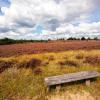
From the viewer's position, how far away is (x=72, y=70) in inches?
345

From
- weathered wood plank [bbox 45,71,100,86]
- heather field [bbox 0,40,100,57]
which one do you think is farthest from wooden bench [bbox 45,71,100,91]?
heather field [bbox 0,40,100,57]

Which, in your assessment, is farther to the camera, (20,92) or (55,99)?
(20,92)

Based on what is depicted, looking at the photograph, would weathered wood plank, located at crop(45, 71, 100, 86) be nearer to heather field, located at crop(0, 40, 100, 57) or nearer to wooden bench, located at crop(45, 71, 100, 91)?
wooden bench, located at crop(45, 71, 100, 91)

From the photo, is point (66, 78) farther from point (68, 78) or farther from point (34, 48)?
point (34, 48)

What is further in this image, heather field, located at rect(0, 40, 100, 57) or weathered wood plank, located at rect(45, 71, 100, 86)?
heather field, located at rect(0, 40, 100, 57)

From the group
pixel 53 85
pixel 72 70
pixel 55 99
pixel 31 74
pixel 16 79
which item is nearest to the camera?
pixel 55 99

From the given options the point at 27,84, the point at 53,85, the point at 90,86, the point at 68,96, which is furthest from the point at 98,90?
the point at 27,84

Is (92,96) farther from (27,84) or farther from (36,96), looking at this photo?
(27,84)

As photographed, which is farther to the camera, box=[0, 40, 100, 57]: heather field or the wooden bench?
box=[0, 40, 100, 57]: heather field

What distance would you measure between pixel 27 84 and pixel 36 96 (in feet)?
3.77

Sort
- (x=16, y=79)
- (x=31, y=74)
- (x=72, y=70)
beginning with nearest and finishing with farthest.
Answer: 1. (x=16, y=79)
2. (x=31, y=74)
3. (x=72, y=70)

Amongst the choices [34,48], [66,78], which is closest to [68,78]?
[66,78]

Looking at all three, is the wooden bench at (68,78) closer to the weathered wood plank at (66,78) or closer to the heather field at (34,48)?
the weathered wood plank at (66,78)

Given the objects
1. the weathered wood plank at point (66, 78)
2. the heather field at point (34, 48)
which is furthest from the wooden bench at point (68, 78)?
the heather field at point (34, 48)
